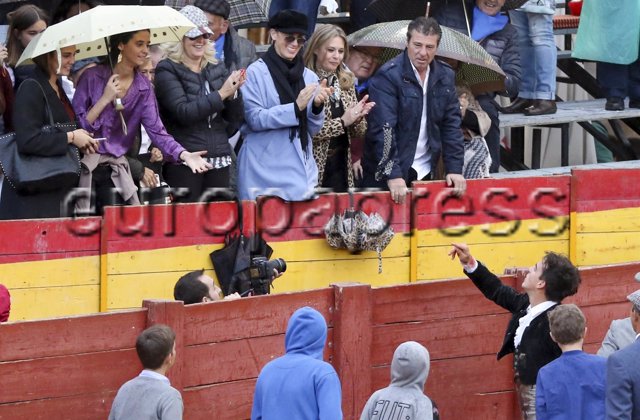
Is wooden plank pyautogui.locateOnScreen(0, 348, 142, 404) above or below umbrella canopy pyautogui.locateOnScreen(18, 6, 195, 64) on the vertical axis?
below

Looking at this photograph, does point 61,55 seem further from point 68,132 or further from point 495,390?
point 495,390

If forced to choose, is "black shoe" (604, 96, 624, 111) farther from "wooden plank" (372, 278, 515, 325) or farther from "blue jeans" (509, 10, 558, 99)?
"wooden plank" (372, 278, 515, 325)

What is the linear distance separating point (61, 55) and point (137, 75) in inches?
26.9

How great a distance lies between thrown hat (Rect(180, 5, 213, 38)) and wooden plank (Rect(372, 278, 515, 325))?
1.97 m

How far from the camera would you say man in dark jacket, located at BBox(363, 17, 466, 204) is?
38.0 ft

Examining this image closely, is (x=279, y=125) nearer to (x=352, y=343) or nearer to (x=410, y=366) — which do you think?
(x=352, y=343)

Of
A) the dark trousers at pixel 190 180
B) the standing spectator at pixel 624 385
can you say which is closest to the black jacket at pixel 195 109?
the dark trousers at pixel 190 180

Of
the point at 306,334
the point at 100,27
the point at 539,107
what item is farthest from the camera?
the point at 539,107

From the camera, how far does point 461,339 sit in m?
11.2

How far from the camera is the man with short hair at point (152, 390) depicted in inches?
319

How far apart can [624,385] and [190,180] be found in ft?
12.4

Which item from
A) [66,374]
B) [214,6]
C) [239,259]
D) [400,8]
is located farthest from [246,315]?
[400,8]

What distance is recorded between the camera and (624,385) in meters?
8.10

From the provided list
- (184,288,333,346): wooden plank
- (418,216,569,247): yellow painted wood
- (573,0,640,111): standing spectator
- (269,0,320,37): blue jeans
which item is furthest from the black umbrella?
(573,0,640,111): standing spectator
